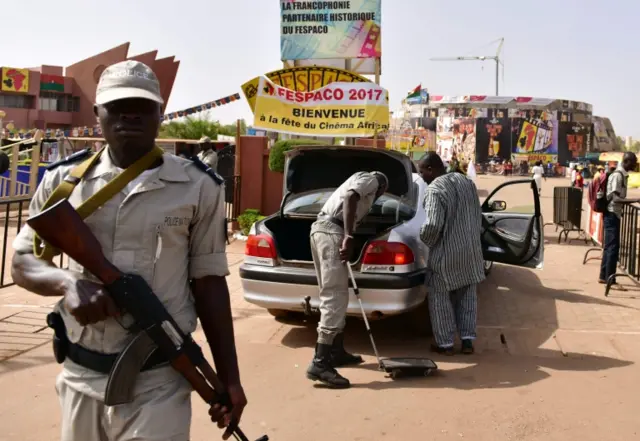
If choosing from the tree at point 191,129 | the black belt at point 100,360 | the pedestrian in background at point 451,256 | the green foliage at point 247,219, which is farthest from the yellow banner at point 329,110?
the tree at point 191,129

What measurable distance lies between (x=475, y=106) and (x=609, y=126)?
24.0 m

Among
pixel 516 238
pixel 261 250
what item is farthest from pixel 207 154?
pixel 516 238

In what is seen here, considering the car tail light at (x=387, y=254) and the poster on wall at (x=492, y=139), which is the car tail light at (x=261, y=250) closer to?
the car tail light at (x=387, y=254)

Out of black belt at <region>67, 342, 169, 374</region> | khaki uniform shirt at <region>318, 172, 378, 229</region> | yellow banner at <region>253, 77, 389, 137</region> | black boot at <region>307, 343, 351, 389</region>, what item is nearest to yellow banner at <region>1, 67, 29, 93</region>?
yellow banner at <region>253, 77, 389, 137</region>

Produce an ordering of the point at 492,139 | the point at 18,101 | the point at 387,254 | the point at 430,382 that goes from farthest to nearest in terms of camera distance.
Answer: the point at 492,139 → the point at 18,101 → the point at 387,254 → the point at 430,382

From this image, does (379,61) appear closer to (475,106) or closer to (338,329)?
(338,329)

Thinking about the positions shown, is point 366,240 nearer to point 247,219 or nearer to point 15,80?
point 247,219

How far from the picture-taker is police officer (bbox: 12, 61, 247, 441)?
200 centimetres

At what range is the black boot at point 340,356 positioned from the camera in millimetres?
5254

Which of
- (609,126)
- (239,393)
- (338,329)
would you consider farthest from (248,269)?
(609,126)

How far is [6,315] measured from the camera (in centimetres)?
666

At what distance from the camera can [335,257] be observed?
5.10 meters

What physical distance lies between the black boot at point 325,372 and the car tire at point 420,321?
5.50 feet

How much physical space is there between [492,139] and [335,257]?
70759 millimetres
